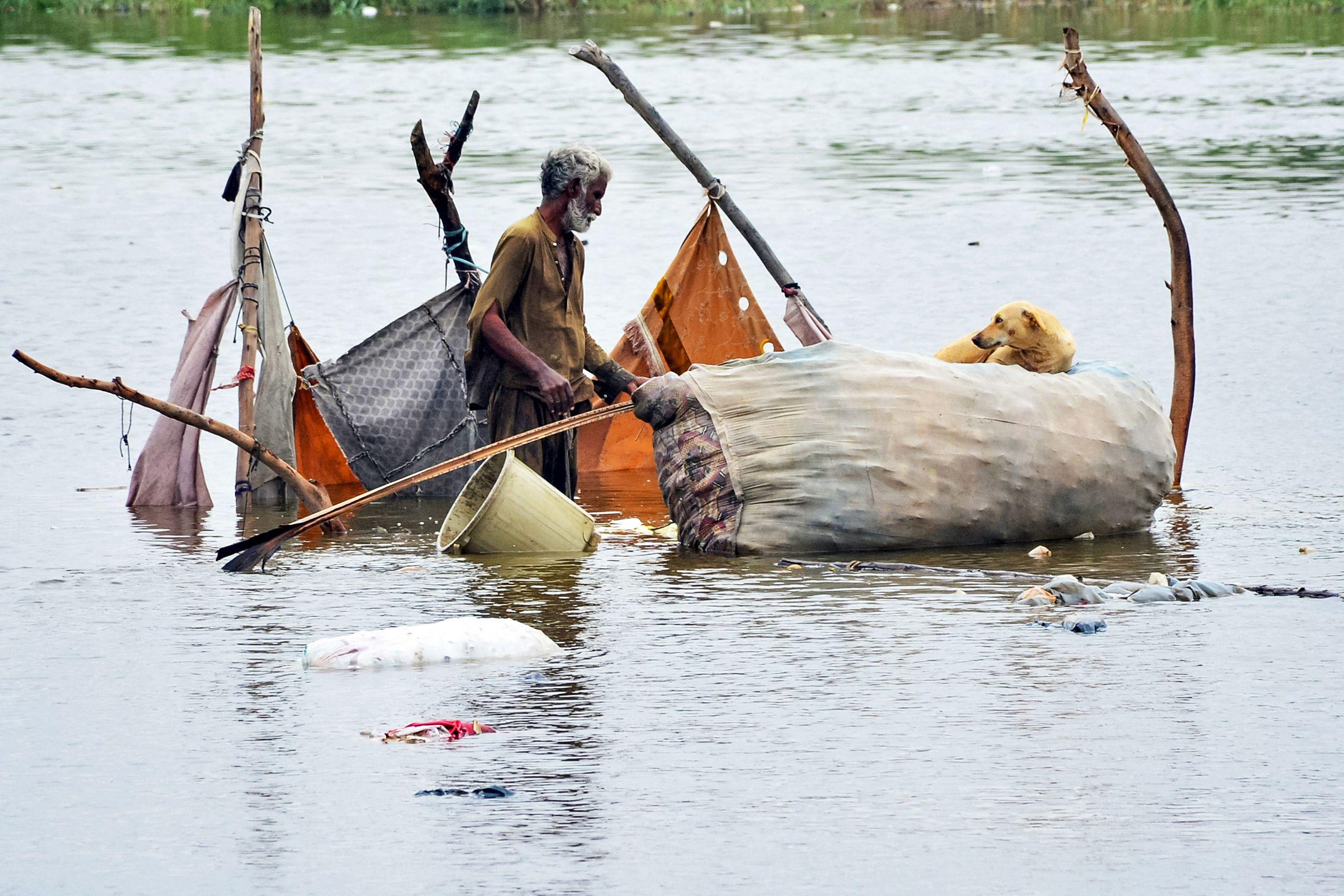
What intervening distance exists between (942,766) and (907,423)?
8.22 ft

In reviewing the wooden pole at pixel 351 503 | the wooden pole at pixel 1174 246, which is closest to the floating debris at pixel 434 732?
the wooden pole at pixel 351 503

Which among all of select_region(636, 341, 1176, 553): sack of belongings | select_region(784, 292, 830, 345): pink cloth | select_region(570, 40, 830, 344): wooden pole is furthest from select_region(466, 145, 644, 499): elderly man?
select_region(570, 40, 830, 344): wooden pole

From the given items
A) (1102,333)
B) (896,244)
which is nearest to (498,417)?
(1102,333)

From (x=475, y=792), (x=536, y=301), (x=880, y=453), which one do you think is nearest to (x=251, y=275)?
(x=536, y=301)

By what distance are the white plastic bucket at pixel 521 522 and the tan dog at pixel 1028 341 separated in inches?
62.3

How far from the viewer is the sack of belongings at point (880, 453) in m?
7.60

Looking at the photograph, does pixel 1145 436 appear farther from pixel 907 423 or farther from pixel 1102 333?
pixel 1102 333

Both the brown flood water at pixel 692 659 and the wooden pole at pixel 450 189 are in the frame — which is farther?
the wooden pole at pixel 450 189

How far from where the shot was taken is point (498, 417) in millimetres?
8078

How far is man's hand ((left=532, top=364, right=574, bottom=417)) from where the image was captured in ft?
25.7

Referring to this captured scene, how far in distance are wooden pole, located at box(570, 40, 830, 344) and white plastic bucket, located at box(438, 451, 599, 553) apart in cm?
189

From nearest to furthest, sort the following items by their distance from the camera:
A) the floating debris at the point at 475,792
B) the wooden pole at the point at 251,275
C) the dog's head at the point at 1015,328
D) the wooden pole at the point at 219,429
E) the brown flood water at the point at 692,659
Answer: the brown flood water at the point at 692,659 < the floating debris at the point at 475,792 < the wooden pole at the point at 219,429 < the dog's head at the point at 1015,328 < the wooden pole at the point at 251,275

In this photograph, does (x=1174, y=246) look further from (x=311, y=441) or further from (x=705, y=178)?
(x=311, y=441)

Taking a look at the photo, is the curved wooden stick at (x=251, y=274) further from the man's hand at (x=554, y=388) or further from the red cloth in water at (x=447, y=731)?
the red cloth in water at (x=447, y=731)
